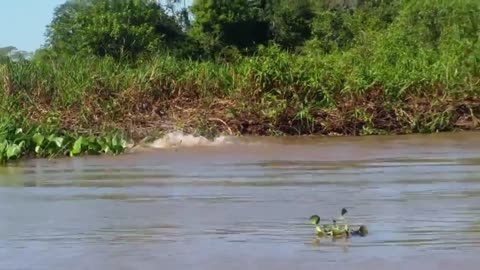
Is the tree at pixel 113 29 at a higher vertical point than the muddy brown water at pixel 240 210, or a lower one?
higher

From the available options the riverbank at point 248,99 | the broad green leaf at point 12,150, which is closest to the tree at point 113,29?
the riverbank at point 248,99

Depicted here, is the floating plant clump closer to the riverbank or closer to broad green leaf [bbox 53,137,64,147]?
broad green leaf [bbox 53,137,64,147]

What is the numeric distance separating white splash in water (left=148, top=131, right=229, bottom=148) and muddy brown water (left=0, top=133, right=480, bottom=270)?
1777 millimetres

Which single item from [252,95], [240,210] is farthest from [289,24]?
[240,210]

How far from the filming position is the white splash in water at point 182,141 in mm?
12883

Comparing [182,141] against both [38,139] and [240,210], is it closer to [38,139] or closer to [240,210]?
[38,139]

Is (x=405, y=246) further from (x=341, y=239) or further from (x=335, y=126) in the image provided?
(x=335, y=126)

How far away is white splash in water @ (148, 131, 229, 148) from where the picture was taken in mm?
12883

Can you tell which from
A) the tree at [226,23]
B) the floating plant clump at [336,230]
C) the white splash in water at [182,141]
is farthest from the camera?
the tree at [226,23]

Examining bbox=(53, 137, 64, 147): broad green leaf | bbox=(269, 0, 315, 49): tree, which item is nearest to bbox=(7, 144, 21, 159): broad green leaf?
bbox=(53, 137, 64, 147): broad green leaf

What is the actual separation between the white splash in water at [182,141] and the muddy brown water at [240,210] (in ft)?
5.83

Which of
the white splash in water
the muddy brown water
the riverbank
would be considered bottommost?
the muddy brown water

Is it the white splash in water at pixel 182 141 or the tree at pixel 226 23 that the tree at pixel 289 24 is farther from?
the white splash in water at pixel 182 141

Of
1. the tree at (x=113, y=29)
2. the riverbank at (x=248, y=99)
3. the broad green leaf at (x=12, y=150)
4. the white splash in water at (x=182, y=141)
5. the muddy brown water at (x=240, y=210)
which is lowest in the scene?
the muddy brown water at (x=240, y=210)
